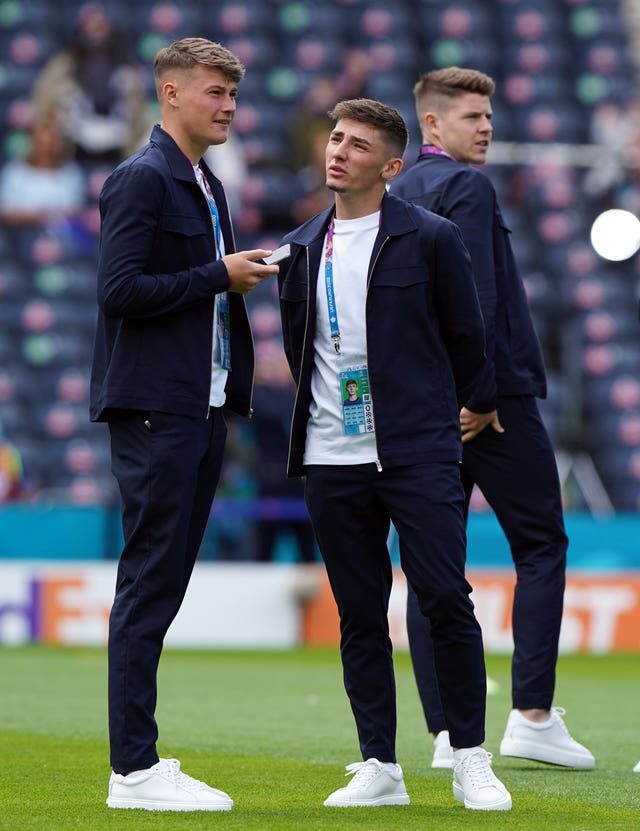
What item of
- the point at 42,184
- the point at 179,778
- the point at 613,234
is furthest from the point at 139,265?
the point at 42,184

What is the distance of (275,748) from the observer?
632 centimetres

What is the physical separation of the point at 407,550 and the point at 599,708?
3.61m

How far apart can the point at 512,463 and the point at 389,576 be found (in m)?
1.05

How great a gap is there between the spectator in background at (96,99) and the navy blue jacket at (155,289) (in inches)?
434

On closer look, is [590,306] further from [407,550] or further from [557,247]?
[407,550]

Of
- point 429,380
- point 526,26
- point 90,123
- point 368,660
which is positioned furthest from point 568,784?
point 526,26

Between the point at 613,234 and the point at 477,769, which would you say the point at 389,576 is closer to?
the point at 477,769

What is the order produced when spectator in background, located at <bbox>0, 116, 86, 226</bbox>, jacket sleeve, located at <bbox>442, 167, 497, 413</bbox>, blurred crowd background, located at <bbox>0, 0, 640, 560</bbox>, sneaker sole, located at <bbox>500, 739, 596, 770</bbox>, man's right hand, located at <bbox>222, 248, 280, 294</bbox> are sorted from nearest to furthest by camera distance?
man's right hand, located at <bbox>222, 248, 280, 294</bbox> < jacket sleeve, located at <bbox>442, 167, 497, 413</bbox> < sneaker sole, located at <bbox>500, 739, 596, 770</bbox> < blurred crowd background, located at <bbox>0, 0, 640, 560</bbox> < spectator in background, located at <bbox>0, 116, 86, 226</bbox>

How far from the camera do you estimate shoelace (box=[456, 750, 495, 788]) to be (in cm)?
468

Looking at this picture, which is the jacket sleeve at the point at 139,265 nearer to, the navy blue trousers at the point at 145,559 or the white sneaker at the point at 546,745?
the navy blue trousers at the point at 145,559

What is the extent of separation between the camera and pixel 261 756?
6039 mm

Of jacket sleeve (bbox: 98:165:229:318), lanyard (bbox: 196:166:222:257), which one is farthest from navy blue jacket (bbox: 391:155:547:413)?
jacket sleeve (bbox: 98:165:229:318)

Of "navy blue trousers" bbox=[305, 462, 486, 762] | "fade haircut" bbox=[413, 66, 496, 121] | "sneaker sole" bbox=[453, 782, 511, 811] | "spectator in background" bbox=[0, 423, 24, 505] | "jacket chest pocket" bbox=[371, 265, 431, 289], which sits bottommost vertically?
"spectator in background" bbox=[0, 423, 24, 505]

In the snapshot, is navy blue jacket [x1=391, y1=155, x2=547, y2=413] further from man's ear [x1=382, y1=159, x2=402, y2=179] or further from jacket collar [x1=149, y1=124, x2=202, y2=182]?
jacket collar [x1=149, y1=124, x2=202, y2=182]
